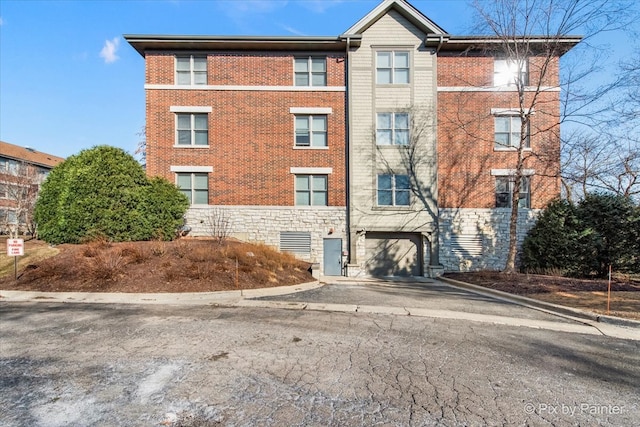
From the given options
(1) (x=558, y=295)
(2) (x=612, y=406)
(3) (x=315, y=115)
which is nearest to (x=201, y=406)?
(2) (x=612, y=406)

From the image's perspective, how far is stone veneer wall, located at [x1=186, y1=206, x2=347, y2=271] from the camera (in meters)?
18.7

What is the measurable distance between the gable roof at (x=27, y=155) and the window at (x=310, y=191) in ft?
138

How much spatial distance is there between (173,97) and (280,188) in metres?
8.20

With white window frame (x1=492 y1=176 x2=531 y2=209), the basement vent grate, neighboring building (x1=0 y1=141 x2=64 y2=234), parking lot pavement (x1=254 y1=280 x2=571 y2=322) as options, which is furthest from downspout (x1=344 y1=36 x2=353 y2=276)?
neighboring building (x1=0 y1=141 x2=64 y2=234)

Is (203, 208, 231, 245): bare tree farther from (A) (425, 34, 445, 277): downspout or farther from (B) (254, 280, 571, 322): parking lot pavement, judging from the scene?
(A) (425, 34, 445, 277): downspout

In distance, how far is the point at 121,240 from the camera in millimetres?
14430

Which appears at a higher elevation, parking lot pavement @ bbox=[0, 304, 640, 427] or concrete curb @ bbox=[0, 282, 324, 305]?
parking lot pavement @ bbox=[0, 304, 640, 427]

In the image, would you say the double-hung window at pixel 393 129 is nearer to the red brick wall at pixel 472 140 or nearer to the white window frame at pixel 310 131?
the red brick wall at pixel 472 140

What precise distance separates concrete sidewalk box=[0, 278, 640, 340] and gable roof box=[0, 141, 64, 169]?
1739 inches

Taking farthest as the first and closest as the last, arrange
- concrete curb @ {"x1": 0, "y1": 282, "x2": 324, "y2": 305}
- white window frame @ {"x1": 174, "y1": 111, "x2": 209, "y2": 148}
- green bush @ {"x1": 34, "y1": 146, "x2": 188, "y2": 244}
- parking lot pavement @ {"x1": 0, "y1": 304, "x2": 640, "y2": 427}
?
white window frame @ {"x1": 174, "y1": 111, "x2": 209, "y2": 148} → green bush @ {"x1": 34, "y1": 146, "x2": 188, "y2": 244} → concrete curb @ {"x1": 0, "y1": 282, "x2": 324, "y2": 305} → parking lot pavement @ {"x1": 0, "y1": 304, "x2": 640, "y2": 427}

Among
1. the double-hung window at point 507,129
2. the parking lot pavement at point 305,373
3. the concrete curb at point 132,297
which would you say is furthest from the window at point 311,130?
the parking lot pavement at point 305,373

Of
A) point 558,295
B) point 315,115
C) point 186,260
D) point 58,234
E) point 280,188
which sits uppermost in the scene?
point 315,115

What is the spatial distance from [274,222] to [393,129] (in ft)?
29.2

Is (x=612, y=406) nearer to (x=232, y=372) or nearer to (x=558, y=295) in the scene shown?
(x=232, y=372)
